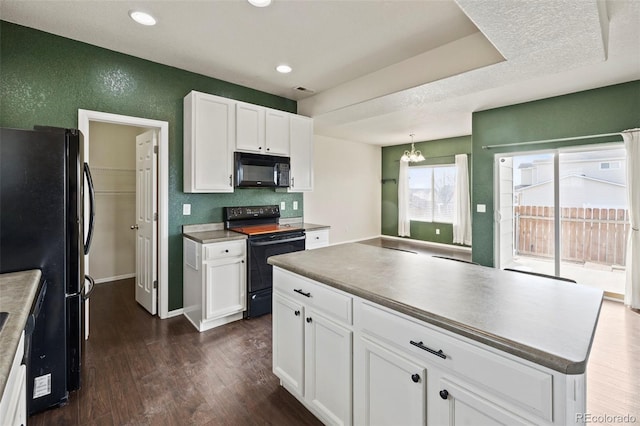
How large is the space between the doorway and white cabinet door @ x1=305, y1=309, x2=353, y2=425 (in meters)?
3.92

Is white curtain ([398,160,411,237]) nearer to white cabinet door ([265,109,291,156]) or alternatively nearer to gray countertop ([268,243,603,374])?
white cabinet door ([265,109,291,156])

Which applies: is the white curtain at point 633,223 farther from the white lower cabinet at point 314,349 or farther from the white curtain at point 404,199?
the white curtain at point 404,199

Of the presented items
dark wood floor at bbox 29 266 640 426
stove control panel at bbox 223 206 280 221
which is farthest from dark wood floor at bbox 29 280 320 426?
stove control panel at bbox 223 206 280 221

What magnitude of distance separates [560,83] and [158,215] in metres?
4.78

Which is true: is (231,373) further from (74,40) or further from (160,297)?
(74,40)

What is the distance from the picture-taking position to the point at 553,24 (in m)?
1.94

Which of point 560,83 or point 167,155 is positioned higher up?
point 560,83

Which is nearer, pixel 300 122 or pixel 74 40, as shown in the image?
pixel 74 40

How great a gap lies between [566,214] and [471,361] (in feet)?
14.4

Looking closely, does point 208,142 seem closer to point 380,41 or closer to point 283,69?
point 283,69

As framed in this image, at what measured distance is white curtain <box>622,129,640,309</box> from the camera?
11.6 ft

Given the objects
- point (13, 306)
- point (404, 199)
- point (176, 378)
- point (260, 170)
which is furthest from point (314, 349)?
point (404, 199)

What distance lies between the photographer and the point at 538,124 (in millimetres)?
4094

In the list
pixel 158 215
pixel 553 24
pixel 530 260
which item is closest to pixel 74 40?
pixel 158 215
